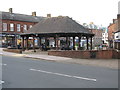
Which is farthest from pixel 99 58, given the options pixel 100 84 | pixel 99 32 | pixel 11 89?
pixel 99 32

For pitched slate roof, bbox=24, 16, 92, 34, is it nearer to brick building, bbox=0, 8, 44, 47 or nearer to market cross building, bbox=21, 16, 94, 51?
market cross building, bbox=21, 16, 94, 51

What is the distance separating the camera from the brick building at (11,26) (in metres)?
50.1

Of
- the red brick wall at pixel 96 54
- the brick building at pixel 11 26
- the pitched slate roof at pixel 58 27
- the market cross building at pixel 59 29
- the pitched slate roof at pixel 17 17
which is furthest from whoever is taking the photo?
the pitched slate roof at pixel 17 17

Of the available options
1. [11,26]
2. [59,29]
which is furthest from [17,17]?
[59,29]

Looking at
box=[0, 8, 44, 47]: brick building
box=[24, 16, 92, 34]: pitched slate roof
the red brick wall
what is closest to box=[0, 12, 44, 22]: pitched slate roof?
box=[0, 8, 44, 47]: brick building

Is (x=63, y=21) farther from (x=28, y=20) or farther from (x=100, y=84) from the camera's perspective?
(x=28, y=20)

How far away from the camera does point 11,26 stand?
170ft

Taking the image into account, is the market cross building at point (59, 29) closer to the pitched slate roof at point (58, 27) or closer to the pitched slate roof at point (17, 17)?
the pitched slate roof at point (58, 27)

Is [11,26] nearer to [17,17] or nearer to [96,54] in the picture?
[17,17]

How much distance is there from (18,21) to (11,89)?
46.8m

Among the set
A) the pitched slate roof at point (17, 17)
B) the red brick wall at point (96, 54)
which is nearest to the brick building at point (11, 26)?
the pitched slate roof at point (17, 17)

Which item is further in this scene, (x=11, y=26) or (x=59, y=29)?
(x=11, y=26)

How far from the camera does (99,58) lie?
76.2ft

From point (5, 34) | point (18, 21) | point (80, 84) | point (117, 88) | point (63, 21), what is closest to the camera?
point (117, 88)
